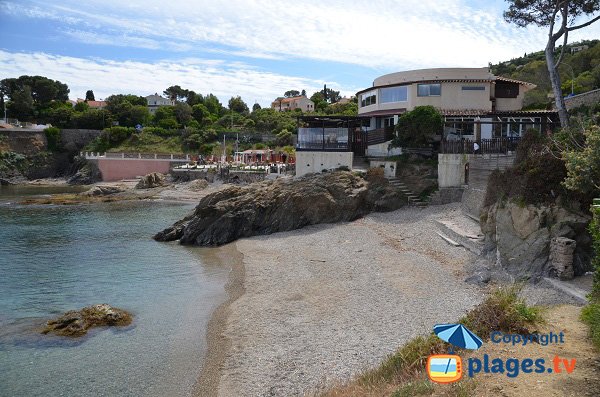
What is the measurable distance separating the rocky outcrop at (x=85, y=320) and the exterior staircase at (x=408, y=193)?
2025 centimetres

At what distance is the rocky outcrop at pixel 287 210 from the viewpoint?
30.9 m

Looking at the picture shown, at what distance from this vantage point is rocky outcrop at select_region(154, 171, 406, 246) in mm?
30906

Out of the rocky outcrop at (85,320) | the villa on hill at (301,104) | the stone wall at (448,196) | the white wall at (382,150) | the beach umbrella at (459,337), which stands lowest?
the rocky outcrop at (85,320)

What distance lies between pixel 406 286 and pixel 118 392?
10.6m

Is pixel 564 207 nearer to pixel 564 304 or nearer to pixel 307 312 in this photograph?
pixel 564 304

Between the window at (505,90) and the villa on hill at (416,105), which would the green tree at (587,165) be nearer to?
the villa on hill at (416,105)

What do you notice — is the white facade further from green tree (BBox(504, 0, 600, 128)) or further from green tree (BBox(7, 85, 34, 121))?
green tree (BBox(504, 0, 600, 128))

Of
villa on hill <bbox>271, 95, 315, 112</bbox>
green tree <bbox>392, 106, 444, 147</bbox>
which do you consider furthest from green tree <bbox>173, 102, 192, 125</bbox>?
green tree <bbox>392, 106, 444, 147</bbox>

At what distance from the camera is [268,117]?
93938mm

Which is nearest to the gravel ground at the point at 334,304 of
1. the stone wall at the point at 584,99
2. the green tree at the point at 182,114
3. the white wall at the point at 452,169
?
the white wall at the point at 452,169

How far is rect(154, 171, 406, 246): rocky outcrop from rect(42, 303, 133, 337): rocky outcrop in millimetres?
13670

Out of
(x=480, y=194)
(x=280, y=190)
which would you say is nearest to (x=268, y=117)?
(x=280, y=190)

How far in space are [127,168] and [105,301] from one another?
56932 mm

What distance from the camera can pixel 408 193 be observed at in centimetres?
3167
